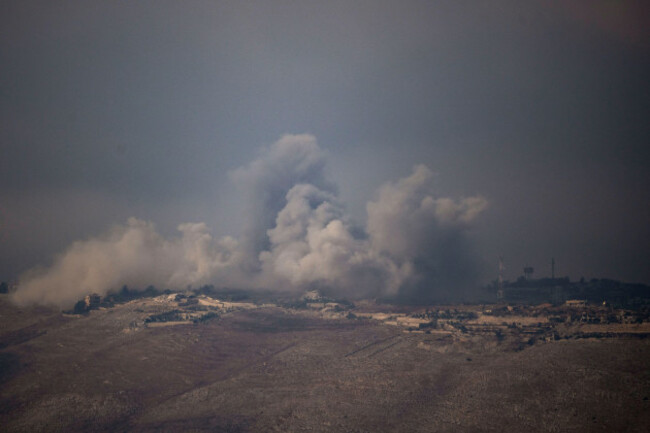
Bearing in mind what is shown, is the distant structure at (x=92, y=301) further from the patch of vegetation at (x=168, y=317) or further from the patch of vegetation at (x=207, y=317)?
the patch of vegetation at (x=207, y=317)

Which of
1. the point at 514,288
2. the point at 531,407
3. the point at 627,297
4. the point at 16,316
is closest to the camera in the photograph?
the point at 531,407

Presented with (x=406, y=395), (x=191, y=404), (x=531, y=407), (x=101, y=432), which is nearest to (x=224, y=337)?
(x=191, y=404)

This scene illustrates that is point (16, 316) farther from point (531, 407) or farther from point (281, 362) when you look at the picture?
point (531, 407)

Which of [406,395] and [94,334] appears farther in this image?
[94,334]

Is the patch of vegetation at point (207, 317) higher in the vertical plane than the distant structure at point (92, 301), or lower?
lower

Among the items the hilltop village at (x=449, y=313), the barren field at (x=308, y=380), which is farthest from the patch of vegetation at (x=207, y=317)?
the barren field at (x=308, y=380)

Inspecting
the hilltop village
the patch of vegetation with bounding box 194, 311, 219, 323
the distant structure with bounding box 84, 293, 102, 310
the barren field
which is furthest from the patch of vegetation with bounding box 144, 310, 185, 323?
the distant structure with bounding box 84, 293, 102, 310

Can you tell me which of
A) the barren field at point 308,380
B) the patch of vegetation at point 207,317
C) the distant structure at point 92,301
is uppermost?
the distant structure at point 92,301

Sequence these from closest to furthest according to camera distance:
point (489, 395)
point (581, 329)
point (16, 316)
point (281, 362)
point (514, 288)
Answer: point (489, 395) → point (281, 362) → point (581, 329) → point (16, 316) → point (514, 288)

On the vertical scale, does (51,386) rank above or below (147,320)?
below

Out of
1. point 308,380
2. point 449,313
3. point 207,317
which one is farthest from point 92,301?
point 449,313
